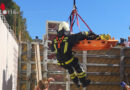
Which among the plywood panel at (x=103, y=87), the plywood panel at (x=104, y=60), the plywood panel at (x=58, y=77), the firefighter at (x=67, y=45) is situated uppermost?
the firefighter at (x=67, y=45)

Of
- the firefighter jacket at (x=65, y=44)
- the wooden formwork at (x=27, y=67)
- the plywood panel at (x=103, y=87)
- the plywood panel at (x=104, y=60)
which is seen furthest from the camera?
the plywood panel at (x=104, y=60)

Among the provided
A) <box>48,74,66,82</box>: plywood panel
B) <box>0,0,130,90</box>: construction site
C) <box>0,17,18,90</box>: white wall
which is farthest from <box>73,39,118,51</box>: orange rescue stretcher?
<box>48,74,66,82</box>: plywood panel

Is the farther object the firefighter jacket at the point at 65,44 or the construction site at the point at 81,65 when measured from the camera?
the construction site at the point at 81,65

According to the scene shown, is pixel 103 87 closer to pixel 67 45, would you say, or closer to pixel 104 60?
pixel 104 60

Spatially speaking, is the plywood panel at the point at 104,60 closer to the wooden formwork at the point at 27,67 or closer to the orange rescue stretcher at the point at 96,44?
the wooden formwork at the point at 27,67

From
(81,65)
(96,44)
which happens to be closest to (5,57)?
(96,44)

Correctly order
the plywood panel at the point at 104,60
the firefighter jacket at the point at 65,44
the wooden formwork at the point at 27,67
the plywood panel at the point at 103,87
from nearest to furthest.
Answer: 1. the firefighter jacket at the point at 65,44
2. the wooden formwork at the point at 27,67
3. the plywood panel at the point at 103,87
4. the plywood panel at the point at 104,60

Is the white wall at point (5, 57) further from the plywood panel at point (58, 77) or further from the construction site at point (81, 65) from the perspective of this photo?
the plywood panel at point (58, 77)

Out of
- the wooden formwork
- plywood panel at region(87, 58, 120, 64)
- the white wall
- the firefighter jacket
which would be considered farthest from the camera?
plywood panel at region(87, 58, 120, 64)

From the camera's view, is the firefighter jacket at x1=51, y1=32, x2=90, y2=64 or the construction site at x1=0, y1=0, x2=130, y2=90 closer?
the firefighter jacket at x1=51, y1=32, x2=90, y2=64

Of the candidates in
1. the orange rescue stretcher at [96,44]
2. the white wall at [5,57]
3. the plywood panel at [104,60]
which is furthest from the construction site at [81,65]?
the orange rescue stretcher at [96,44]

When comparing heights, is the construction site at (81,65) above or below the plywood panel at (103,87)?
Answer: above

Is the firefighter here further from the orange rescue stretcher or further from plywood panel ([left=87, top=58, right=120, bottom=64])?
plywood panel ([left=87, top=58, right=120, bottom=64])

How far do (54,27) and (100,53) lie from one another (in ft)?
14.0
